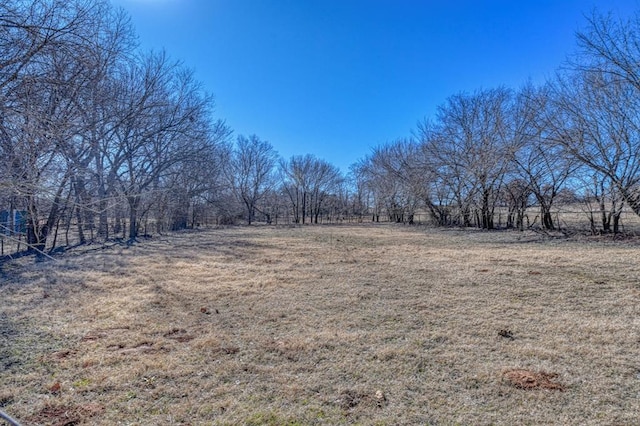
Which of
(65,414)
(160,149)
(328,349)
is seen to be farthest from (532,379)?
(160,149)

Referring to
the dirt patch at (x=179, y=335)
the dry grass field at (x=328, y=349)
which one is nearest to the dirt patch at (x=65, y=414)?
the dry grass field at (x=328, y=349)

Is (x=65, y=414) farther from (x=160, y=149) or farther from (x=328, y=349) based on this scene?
(x=160, y=149)

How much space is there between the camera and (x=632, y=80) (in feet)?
25.8

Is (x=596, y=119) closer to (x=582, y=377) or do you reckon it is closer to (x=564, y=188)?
(x=564, y=188)

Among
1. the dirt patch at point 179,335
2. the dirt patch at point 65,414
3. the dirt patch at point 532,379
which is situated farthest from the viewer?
the dirt patch at point 179,335

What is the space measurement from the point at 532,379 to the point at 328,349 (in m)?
1.52

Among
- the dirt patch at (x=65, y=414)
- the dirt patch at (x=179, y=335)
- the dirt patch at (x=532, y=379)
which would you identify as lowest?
the dirt patch at (x=65, y=414)

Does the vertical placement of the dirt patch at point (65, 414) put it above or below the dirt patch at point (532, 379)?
below

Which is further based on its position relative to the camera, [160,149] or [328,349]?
[160,149]

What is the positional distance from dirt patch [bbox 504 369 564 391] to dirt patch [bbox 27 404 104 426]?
268 cm

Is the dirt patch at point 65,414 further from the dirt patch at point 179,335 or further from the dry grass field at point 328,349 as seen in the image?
the dirt patch at point 179,335

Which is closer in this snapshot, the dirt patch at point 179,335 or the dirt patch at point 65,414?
the dirt patch at point 65,414

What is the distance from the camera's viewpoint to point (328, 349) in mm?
2816

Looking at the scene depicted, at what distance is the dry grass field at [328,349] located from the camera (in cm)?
196
